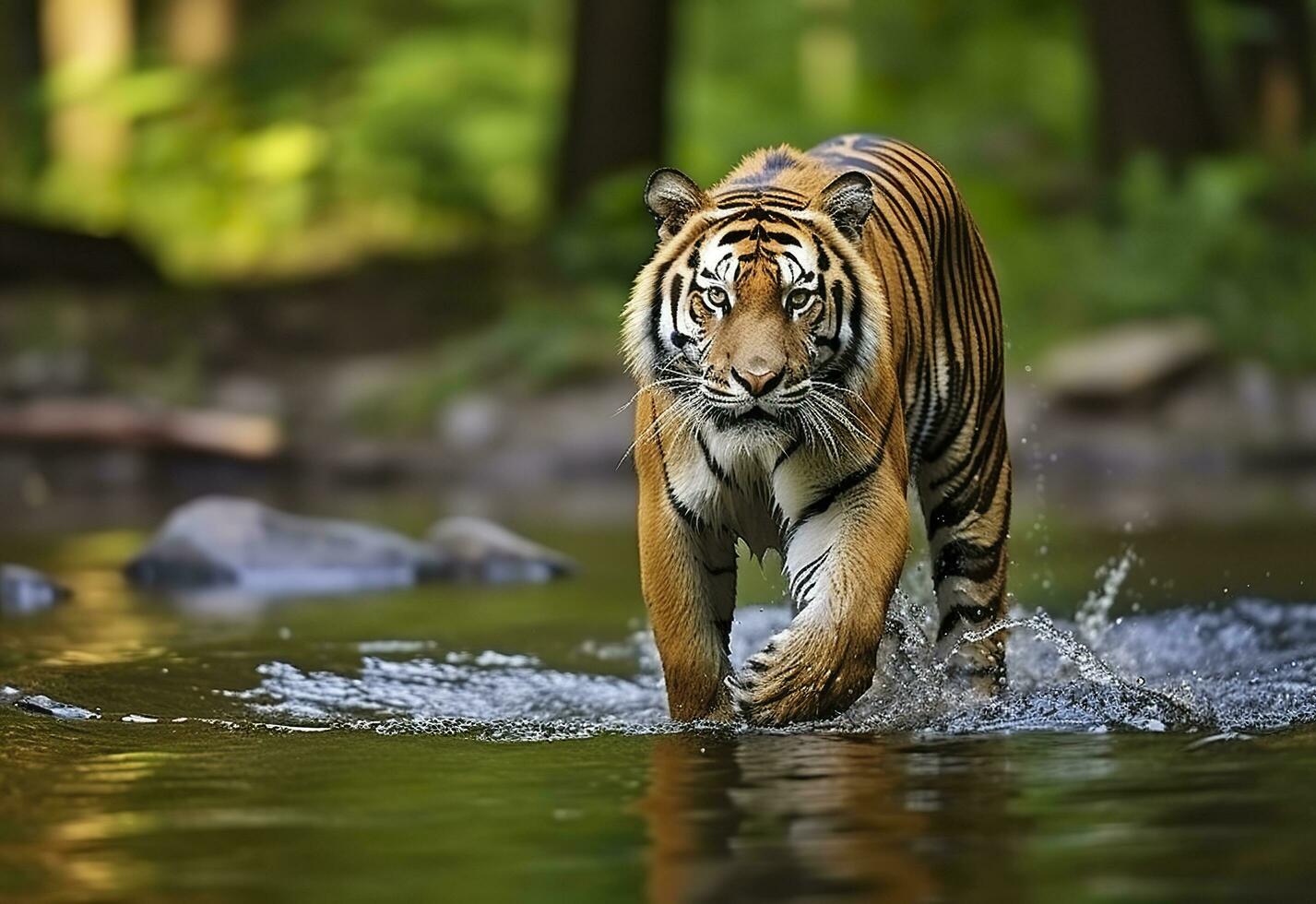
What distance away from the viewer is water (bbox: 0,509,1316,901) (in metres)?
3.65

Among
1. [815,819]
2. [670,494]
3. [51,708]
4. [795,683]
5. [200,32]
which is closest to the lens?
[815,819]

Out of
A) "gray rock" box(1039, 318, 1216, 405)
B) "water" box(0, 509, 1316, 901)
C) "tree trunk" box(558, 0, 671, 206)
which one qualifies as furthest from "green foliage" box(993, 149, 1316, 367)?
"water" box(0, 509, 1316, 901)

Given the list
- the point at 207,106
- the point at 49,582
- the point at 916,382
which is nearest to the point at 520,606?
the point at 49,582

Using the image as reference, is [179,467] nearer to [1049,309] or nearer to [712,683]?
[1049,309]

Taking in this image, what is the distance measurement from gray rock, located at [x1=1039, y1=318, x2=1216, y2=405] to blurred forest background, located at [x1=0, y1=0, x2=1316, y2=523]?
35 mm

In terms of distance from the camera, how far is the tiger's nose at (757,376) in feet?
16.5

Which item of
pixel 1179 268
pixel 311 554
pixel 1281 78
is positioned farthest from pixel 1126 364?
pixel 1281 78

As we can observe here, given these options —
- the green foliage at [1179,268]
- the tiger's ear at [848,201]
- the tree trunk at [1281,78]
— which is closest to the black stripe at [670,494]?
the tiger's ear at [848,201]

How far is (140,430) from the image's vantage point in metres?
14.7

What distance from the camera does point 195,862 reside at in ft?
12.6

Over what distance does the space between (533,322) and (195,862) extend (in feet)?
40.8

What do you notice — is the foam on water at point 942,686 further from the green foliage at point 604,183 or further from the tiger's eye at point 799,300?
the green foliage at point 604,183

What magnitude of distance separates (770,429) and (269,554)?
5159 mm

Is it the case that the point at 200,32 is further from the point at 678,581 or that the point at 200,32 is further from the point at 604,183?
the point at 678,581
